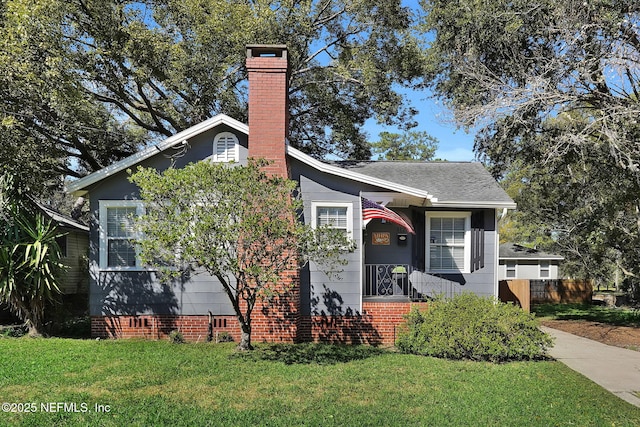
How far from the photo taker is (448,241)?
37.8 ft

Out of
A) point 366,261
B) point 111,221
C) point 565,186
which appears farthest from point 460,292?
point 565,186

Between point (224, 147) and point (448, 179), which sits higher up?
point (224, 147)

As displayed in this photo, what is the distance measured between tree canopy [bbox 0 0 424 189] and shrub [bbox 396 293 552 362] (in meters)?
9.48

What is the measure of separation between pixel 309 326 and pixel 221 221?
382cm

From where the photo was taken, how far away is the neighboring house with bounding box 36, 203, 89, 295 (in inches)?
630

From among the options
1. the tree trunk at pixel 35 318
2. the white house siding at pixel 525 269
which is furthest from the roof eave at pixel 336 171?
the white house siding at pixel 525 269

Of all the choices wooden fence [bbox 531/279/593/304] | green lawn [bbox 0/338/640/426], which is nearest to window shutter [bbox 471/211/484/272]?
green lawn [bbox 0/338/640/426]

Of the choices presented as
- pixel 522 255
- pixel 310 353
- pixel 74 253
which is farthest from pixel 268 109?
pixel 522 255

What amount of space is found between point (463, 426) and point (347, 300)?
5.14 meters

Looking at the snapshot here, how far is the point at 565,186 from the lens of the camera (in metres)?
18.6

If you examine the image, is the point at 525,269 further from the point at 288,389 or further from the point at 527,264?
the point at 288,389

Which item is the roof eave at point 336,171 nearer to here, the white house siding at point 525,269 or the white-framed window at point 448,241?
the white-framed window at point 448,241

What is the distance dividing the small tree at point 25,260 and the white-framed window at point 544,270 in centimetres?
2543

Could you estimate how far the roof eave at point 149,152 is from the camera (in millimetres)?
10117
